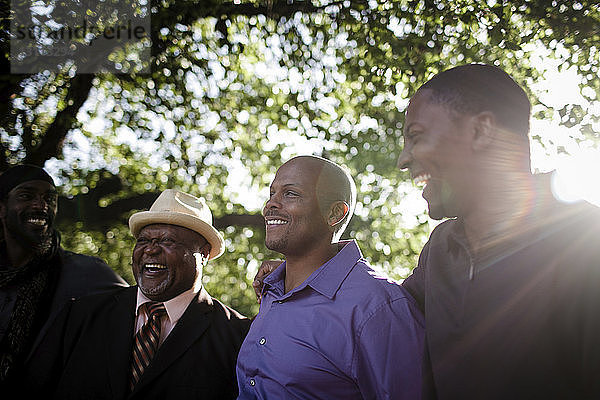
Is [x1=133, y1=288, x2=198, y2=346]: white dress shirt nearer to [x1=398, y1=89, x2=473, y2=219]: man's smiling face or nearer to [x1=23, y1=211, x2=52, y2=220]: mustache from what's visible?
[x1=23, y1=211, x2=52, y2=220]: mustache

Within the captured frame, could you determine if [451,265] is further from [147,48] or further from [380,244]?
[380,244]

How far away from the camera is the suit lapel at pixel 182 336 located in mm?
3305

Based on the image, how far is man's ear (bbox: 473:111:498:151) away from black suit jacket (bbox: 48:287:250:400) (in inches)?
93.8

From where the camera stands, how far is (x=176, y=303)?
145 inches

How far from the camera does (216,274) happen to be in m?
14.4

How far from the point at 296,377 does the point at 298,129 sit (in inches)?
186

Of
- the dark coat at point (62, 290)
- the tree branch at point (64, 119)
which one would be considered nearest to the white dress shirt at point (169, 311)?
the dark coat at point (62, 290)

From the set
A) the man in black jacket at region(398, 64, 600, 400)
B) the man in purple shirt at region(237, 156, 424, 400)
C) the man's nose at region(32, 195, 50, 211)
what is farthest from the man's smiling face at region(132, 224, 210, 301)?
the man in black jacket at region(398, 64, 600, 400)

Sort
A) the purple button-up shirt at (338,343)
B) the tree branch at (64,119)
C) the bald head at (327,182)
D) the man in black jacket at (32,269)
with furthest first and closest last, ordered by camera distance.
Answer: the tree branch at (64,119) < the man in black jacket at (32,269) < the bald head at (327,182) < the purple button-up shirt at (338,343)

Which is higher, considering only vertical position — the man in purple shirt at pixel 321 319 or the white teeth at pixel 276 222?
the white teeth at pixel 276 222

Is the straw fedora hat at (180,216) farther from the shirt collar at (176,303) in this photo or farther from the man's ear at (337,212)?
the man's ear at (337,212)

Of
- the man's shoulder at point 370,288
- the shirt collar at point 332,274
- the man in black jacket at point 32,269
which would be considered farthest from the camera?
the man in black jacket at point 32,269

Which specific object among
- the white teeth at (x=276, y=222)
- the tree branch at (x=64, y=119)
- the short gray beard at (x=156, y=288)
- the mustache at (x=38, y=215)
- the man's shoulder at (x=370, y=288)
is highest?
the tree branch at (x=64, y=119)

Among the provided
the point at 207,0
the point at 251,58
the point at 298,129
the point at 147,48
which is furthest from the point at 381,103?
the point at 147,48
